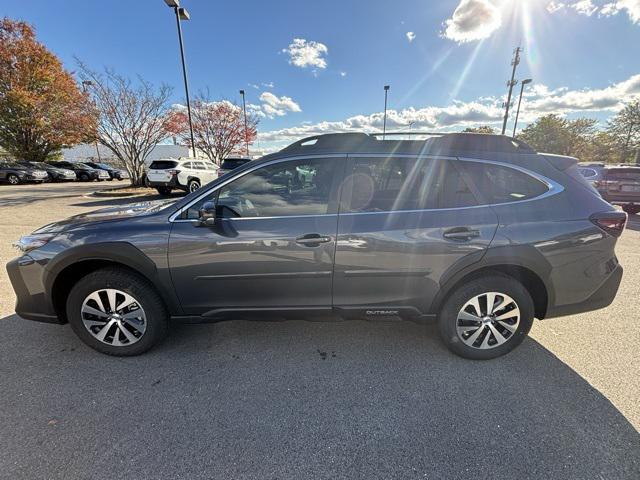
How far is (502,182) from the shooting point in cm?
250

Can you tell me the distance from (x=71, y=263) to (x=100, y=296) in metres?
0.34

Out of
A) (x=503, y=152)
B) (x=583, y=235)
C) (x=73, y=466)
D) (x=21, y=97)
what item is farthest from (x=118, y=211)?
(x=21, y=97)

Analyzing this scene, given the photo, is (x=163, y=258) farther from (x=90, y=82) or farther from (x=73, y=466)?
(x=90, y=82)

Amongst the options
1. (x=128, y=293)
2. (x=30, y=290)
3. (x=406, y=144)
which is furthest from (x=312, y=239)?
(x=30, y=290)

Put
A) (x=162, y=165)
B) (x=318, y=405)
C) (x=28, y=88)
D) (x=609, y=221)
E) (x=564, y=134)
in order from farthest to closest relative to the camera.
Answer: (x=564, y=134) → (x=28, y=88) → (x=162, y=165) → (x=609, y=221) → (x=318, y=405)

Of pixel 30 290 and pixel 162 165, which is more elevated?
pixel 162 165

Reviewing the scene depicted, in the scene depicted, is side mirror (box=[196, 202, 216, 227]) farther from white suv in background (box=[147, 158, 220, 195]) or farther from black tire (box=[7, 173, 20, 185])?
black tire (box=[7, 173, 20, 185])

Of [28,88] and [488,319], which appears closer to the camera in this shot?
[488,319]

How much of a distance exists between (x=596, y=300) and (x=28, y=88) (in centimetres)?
3165

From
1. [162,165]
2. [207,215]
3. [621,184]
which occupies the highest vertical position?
[162,165]

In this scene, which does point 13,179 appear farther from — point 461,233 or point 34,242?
point 461,233

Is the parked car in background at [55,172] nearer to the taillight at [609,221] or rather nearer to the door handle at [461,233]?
the door handle at [461,233]

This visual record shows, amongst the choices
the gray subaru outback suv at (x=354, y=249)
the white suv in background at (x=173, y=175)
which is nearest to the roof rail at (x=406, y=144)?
the gray subaru outback suv at (x=354, y=249)

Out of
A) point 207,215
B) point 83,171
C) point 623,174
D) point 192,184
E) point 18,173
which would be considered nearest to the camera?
point 207,215
